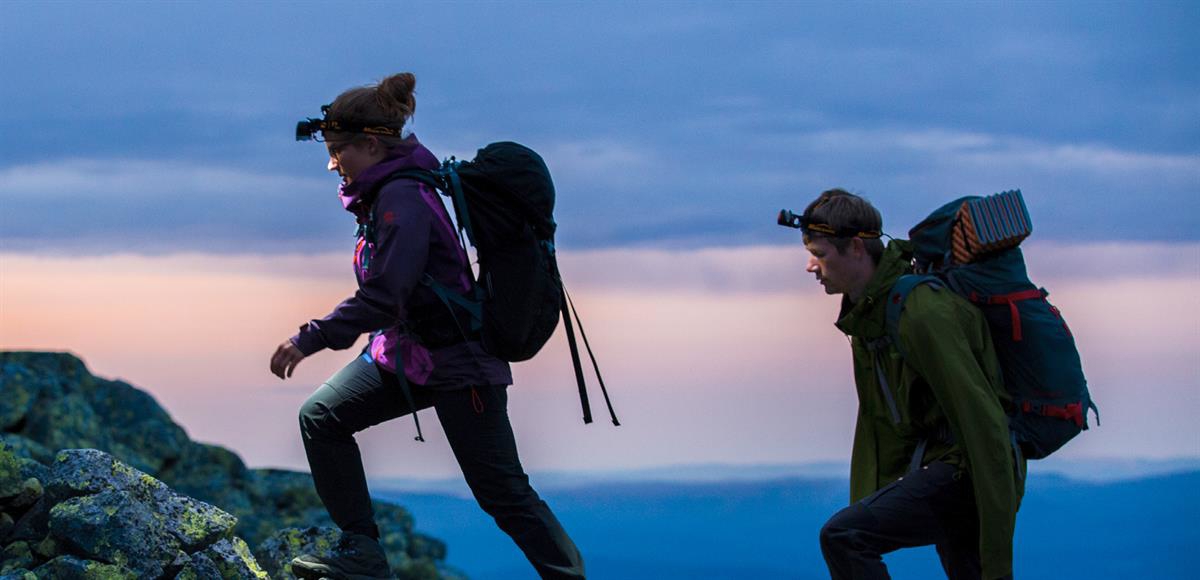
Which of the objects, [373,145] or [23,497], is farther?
[23,497]

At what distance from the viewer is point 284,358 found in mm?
6992

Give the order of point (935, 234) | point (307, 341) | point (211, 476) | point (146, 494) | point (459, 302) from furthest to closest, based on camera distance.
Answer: point (211, 476), point (146, 494), point (459, 302), point (307, 341), point (935, 234)

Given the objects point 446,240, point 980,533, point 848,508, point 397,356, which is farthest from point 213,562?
point 980,533

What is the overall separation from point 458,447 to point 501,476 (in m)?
0.27

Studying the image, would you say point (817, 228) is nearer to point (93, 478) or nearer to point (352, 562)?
point (352, 562)

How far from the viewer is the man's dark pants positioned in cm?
662

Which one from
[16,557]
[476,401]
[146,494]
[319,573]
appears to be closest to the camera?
[476,401]

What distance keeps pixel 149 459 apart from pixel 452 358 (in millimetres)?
17203

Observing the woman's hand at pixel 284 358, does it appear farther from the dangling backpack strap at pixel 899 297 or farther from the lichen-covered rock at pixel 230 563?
the dangling backpack strap at pixel 899 297

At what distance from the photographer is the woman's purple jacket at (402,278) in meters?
6.99

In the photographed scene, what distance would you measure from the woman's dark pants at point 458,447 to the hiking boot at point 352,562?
7.0 inches

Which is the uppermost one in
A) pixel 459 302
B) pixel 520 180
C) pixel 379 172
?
pixel 379 172

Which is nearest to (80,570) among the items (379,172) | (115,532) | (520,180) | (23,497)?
(115,532)

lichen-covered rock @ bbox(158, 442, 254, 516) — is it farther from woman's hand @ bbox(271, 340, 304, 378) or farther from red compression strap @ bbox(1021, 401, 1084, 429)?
red compression strap @ bbox(1021, 401, 1084, 429)
